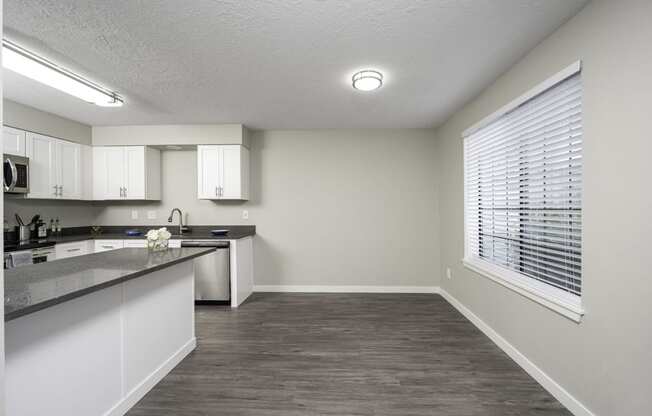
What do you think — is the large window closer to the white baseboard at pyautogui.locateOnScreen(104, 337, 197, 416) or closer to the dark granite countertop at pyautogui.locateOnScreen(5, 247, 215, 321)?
Answer: the dark granite countertop at pyautogui.locateOnScreen(5, 247, 215, 321)

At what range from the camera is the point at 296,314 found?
359 cm

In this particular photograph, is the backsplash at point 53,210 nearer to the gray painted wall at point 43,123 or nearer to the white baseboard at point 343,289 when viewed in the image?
the gray painted wall at point 43,123

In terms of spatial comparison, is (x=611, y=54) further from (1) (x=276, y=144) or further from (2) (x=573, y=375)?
(1) (x=276, y=144)

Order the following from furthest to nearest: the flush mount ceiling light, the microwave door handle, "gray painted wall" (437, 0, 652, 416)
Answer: the microwave door handle < the flush mount ceiling light < "gray painted wall" (437, 0, 652, 416)

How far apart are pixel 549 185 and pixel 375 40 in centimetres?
159

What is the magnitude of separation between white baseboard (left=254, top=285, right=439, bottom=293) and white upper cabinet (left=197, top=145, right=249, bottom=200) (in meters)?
1.44

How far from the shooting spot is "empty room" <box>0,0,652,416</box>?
5.24ft

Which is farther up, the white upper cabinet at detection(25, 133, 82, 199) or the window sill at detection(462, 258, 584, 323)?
the white upper cabinet at detection(25, 133, 82, 199)

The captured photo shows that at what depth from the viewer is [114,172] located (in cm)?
430

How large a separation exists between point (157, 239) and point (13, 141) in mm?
2424

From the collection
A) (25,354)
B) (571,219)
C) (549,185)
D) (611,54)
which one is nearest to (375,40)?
(611,54)

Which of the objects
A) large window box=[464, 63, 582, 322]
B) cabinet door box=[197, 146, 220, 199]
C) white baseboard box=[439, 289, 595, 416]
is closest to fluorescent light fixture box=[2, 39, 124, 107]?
cabinet door box=[197, 146, 220, 199]

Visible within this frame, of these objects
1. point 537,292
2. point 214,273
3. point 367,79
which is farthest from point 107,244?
point 537,292

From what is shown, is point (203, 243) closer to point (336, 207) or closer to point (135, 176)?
point (135, 176)
